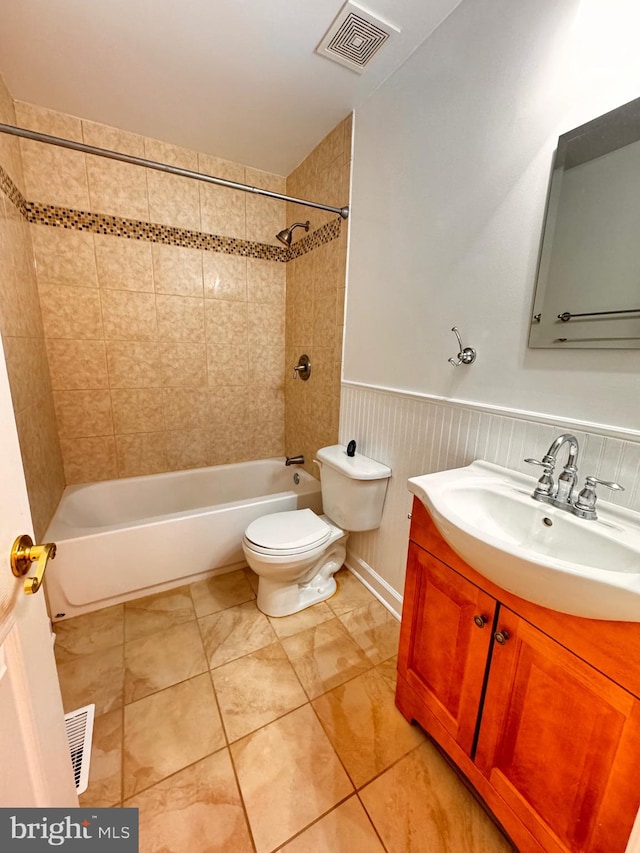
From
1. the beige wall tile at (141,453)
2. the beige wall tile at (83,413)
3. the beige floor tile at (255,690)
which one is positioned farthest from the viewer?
the beige wall tile at (141,453)

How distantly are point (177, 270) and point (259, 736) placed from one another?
235cm

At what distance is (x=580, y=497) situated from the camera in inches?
32.4

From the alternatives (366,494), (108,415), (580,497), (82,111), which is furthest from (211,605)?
(82,111)

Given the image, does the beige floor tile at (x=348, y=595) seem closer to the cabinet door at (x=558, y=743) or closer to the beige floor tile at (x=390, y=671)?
the beige floor tile at (x=390, y=671)

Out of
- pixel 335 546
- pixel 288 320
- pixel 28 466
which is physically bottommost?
pixel 335 546

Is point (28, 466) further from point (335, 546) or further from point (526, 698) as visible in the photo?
point (526, 698)

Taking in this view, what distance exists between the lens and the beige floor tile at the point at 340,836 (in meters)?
0.87

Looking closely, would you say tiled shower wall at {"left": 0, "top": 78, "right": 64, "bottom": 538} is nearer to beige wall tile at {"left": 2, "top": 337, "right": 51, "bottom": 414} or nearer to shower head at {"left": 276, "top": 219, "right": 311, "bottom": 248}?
beige wall tile at {"left": 2, "top": 337, "right": 51, "bottom": 414}

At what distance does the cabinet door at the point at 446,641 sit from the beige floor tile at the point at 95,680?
3.48 ft

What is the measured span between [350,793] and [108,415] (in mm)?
2125

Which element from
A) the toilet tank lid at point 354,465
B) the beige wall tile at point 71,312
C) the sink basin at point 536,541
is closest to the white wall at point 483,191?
the sink basin at point 536,541

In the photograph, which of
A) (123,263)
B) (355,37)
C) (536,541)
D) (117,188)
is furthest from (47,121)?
(536,541)

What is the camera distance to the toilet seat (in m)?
1.48

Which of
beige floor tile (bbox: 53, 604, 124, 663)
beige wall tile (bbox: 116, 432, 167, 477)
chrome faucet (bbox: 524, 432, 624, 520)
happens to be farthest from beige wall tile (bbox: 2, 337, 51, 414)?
chrome faucet (bbox: 524, 432, 624, 520)
